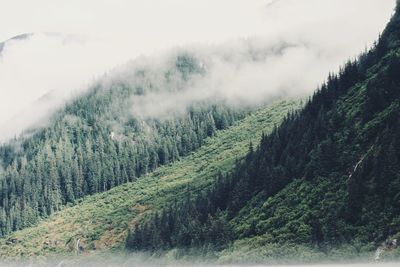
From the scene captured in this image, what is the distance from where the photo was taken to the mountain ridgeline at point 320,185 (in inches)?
3580

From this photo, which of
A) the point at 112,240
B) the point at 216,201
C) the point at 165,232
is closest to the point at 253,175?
the point at 216,201

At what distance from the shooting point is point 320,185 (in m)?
110

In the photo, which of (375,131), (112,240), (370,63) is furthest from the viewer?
(112,240)

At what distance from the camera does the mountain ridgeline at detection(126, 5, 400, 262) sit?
90.9 metres

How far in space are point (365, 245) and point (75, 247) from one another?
13306 centimetres

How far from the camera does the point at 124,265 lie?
6152 inches

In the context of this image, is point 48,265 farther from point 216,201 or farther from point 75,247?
point 216,201

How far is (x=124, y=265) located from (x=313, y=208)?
6645cm

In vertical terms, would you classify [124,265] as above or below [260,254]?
below

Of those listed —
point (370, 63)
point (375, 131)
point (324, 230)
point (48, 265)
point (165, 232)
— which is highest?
point (370, 63)

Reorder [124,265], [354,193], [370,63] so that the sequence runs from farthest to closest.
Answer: [124,265] → [370,63] → [354,193]

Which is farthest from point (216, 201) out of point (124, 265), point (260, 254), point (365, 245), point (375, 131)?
point (365, 245)

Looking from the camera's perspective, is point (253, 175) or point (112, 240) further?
point (112, 240)

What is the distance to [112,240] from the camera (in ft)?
622
